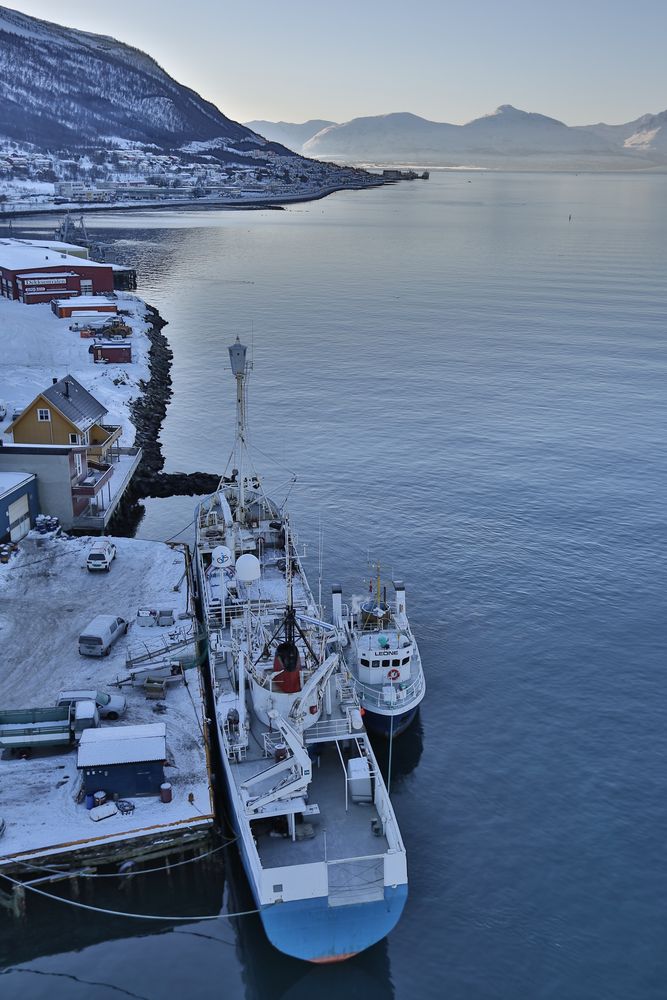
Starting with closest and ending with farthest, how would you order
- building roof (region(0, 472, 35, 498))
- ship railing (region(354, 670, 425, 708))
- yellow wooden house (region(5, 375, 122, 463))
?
ship railing (region(354, 670, 425, 708)), building roof (region(0, 472, 35, 498)), yellow wooden house (region(5, 375, 122, 463))

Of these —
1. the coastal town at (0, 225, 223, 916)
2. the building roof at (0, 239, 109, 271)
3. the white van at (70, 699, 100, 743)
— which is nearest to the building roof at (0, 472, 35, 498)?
the coastal town at (0, 225, 223, 916)

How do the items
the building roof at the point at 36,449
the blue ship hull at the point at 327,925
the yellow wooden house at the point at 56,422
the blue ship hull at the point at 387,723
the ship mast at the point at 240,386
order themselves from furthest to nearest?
the yellow wooden house at the point at 56,422, the building roof at the point at 36,449, the ship mast at the point at 240,386, the blue ship hull at the point at 387,723, the blue ship hull at the point at 327,925

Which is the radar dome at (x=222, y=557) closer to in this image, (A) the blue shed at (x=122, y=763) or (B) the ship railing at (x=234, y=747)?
(B) the ship railing at (x=234, y=747)

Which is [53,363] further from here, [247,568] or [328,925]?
[328,925]

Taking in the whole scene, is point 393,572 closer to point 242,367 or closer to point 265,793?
point 242,367

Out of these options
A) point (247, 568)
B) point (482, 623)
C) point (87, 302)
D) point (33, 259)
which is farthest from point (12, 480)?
point (33, 259)

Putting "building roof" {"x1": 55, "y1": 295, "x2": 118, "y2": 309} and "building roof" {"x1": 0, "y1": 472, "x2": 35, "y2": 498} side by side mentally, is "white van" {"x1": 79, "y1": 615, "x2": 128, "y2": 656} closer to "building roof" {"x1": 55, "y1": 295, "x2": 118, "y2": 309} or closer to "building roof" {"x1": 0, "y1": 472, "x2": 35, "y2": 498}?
"building roof" {"x1": 0, "y1": 472, "x2": 35, "y2": 498}

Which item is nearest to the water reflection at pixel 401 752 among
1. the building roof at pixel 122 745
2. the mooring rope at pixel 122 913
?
the mooring rope at pixel 122 913
